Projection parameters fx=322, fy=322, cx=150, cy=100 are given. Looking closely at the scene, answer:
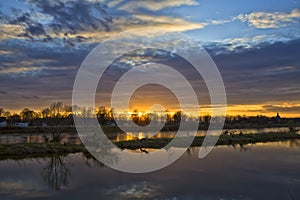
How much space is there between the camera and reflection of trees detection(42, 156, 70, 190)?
15.9 metres

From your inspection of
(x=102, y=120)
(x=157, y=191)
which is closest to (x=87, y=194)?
(x=157, y=191)

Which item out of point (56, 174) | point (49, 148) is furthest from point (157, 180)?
point (49, 148)

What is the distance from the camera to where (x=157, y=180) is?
1645cm

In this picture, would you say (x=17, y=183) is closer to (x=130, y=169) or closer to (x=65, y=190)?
(x=65, y=190)

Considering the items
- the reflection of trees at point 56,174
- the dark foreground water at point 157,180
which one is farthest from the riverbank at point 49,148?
the reflection of trees at point 56,174

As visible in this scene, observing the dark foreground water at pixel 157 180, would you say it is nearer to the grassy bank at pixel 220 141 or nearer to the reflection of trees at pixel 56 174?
the reflection of trees at pixel 56 174

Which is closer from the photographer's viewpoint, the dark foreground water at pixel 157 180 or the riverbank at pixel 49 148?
the dark foreground water at pixel 157 180

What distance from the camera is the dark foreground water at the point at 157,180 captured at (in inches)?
532

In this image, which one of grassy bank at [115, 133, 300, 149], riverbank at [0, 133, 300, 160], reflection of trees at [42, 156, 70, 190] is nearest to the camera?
reflection of trees at [42, 156, 70, 190]

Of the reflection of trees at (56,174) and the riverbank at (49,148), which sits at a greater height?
the riverbank at (49,148)

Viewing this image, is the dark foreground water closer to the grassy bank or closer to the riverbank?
the riverbank

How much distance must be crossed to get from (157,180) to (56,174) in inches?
236

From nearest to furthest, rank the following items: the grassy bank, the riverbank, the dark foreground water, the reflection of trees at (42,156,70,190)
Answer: the dark foreground water → the reflection of trees at (42,156,70,190) → the riverbank → the grassy bank

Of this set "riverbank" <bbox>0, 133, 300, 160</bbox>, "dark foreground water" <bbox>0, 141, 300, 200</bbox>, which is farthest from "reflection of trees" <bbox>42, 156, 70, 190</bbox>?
"riverbank" <bbox>0, 133, 300, 160</bbox>
